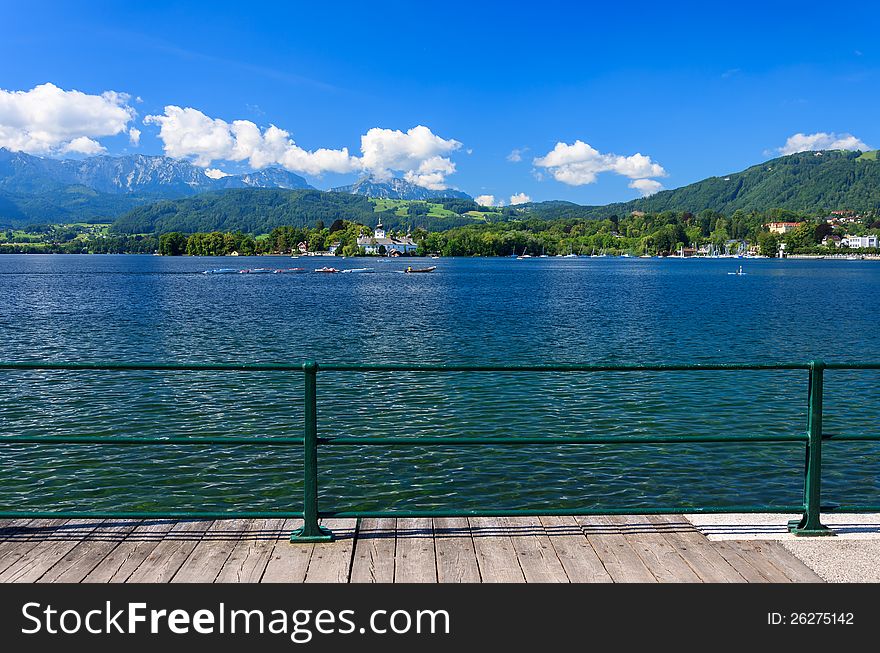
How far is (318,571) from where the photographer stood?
17.6 ft

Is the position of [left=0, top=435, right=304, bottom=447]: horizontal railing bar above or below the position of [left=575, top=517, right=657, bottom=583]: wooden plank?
above

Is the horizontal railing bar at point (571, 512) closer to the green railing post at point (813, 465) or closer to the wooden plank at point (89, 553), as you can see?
the green railing post at point (813, 465)

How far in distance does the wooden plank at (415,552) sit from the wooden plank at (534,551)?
0.66 m

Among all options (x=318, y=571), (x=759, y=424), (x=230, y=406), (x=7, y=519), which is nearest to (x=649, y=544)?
(x=318, y=571)

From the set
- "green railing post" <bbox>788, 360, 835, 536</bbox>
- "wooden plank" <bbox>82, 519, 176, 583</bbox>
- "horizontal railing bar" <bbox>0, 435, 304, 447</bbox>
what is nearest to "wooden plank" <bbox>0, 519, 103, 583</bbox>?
Answer: "wooden plank" <bbox>82, 519, 176, 583</bbox>

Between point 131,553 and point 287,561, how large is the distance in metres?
1.24

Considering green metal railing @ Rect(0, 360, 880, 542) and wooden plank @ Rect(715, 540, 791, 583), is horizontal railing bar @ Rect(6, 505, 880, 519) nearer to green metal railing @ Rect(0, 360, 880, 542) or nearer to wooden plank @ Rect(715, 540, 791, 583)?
green metal railing @ Rect(0, 360, 880, 542)

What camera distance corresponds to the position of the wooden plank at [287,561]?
5258 millimetres

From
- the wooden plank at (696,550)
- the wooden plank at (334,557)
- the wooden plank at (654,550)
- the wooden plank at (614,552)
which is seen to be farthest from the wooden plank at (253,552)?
the wooden plank at (696,550)

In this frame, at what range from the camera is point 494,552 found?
5734 millimetres

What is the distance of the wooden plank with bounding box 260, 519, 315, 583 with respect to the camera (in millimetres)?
5258

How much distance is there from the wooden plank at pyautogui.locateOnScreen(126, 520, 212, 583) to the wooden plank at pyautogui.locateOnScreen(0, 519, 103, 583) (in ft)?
2.20

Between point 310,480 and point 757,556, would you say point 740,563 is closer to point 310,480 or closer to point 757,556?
point 757,556

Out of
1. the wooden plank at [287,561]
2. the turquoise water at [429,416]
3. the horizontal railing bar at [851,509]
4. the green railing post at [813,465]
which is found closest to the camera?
the wooden plank at [287,561]
